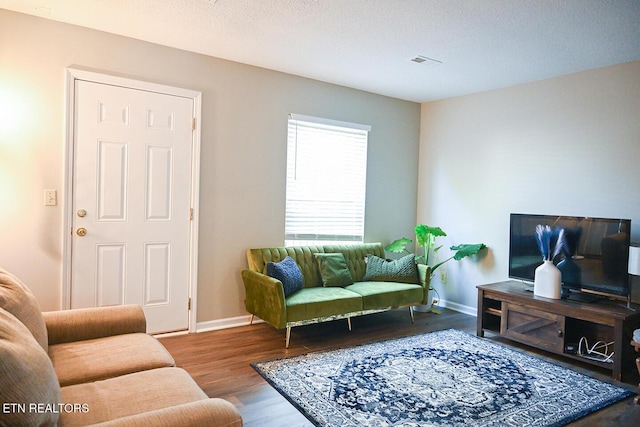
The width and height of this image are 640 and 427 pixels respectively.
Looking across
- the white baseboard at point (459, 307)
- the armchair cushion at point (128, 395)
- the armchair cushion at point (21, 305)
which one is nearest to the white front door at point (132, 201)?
the armchair cushion at point (21, 305)

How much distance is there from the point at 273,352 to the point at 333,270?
3.69 feet

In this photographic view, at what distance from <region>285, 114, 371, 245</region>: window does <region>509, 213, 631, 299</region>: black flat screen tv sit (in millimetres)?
1756

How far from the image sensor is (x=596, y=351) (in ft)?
11.7

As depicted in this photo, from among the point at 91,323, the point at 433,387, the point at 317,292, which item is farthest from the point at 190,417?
the point at 317,292

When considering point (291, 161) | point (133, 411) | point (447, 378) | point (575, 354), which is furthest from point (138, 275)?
point (575, 354)

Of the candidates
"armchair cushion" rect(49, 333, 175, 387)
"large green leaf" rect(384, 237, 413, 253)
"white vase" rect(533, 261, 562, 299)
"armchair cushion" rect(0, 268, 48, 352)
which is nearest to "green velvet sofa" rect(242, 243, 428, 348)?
"large green leaf" rect(384, 237, 413, 253)

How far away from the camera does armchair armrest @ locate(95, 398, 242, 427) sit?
1.32m

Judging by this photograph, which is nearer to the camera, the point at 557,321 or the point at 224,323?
the point at 557,321

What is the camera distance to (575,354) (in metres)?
3.43

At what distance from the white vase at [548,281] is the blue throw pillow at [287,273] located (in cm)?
216

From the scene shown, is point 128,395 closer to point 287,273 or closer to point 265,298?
point 265,298

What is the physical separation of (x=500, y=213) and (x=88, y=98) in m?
4.17

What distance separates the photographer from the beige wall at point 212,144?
3.15 meters

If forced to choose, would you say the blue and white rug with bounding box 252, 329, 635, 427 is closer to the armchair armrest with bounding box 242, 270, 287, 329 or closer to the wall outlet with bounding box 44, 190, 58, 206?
the armchair armrest with bounding box 242, 270, 287, 329
